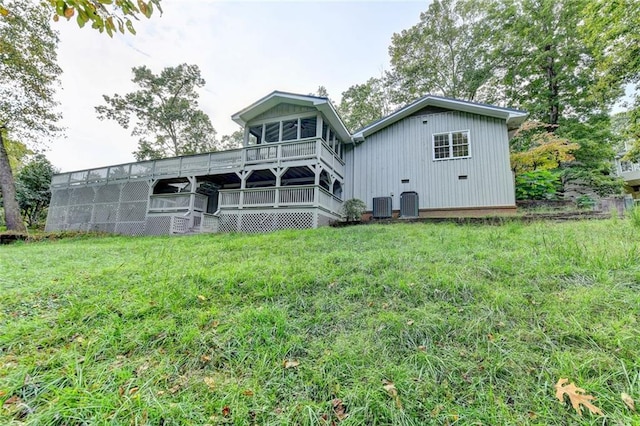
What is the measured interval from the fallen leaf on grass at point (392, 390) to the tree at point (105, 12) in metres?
3.66

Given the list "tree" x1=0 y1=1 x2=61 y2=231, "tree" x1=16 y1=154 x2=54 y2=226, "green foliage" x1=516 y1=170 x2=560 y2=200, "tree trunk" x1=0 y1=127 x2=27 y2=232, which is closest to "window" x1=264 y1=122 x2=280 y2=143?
"green foliage" x1=516 y1=170 x2=560 y2=200

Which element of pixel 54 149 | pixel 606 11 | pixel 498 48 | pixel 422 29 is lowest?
pixel 54 149

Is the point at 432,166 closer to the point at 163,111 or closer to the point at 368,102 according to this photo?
the point at 368,102

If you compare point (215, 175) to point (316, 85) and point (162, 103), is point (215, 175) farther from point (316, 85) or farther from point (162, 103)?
point (316, 85)

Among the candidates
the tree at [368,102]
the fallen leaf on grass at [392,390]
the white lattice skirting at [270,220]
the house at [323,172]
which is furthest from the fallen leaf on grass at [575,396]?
the tree at [368,102]

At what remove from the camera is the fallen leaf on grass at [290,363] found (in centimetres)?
219

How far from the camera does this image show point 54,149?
15.9 metres

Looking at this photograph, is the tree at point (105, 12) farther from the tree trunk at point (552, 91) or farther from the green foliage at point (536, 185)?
the tree trunk at point (552, 91)

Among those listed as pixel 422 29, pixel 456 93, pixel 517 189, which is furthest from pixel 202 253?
pixel 422 29

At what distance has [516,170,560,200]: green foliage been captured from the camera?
13086 mm

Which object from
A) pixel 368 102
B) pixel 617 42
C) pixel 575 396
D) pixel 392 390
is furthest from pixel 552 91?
pixel 392 390

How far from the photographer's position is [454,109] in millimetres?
12000

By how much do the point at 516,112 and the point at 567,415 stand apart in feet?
40.9

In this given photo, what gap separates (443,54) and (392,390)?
25.0 metres
